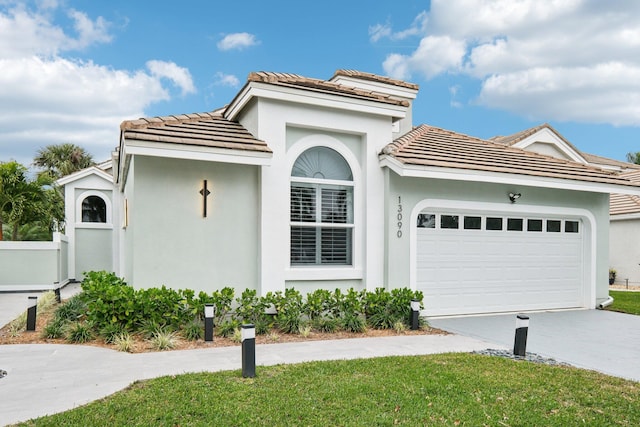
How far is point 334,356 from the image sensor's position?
6.96m

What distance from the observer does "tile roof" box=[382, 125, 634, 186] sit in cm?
1000

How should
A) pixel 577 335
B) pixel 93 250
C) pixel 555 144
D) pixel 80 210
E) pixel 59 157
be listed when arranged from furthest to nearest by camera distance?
pixel 59 157, pixel 555 144, pixel 93 250, pixel 80 210, pixel 577 335

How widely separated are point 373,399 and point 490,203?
292 inches

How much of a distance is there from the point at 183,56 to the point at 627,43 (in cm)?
1646

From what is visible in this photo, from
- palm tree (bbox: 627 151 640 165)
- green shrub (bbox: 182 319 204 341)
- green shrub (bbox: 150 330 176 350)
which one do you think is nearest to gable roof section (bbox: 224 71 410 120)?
green shrub (bbox: 182 319 204 341)

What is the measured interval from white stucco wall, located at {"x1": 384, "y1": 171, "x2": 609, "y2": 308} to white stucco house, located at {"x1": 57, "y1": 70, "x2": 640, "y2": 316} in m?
0.03

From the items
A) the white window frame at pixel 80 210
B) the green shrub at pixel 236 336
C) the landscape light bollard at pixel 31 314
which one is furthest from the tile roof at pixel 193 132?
the white window frame at pixel 80 210

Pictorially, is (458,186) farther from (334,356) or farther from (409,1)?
(409,1)

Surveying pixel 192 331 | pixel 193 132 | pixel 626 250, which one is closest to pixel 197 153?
pixel 193 132

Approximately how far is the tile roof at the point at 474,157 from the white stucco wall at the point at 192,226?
3323 mm

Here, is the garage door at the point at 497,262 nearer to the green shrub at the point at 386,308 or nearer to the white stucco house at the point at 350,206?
the white stucco house at the point at 350,206

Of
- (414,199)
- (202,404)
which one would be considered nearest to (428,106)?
(414,199)

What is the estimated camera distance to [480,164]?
10539mm

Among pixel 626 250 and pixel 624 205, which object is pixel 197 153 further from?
pixel 624 205
